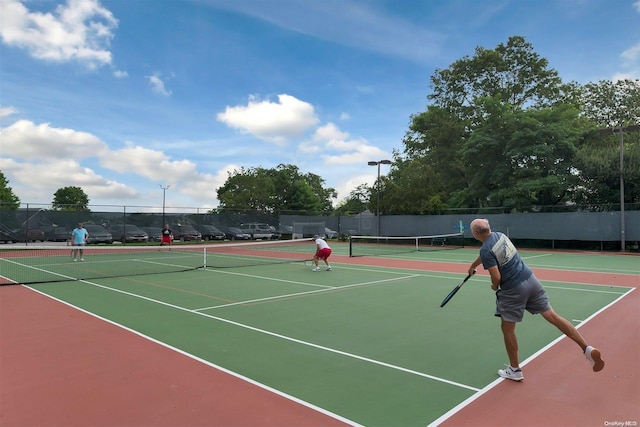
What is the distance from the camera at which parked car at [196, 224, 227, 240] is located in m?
31.3

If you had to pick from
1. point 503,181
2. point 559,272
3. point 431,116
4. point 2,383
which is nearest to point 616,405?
point 2,383

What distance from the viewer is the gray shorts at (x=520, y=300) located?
4.23 m

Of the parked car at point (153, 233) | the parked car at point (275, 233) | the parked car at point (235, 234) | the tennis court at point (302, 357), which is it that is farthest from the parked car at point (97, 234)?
the tennis court at point (302, 357)

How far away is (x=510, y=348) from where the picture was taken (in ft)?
14.1

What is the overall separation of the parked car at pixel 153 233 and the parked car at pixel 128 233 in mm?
277

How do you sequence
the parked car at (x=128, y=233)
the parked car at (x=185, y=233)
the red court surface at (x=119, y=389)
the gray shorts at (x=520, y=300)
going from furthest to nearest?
the parked car at (x=185, y=233)
the parked car at (x=128, y=233)
the gray shorts at (x=520, y=300)
the red court surface at (x=119, y=389)

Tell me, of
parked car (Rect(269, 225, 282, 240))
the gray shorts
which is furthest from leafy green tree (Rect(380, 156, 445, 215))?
the gray shorts

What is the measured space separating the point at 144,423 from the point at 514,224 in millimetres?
28400

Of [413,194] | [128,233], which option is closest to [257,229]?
[128,233]

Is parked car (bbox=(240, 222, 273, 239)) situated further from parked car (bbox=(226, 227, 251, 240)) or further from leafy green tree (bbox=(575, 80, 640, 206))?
leafy green tree (bbox=(575, 80, 640, 206))

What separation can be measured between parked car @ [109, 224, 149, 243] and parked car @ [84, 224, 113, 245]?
0.35 metres

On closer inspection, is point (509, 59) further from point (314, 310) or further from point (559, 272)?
point (314, 310)

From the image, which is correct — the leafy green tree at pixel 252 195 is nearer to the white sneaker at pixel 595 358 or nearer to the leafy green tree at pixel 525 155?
the leafy green tree at pixel 525 155

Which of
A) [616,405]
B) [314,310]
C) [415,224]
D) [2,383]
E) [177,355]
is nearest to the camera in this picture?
[616,405]
